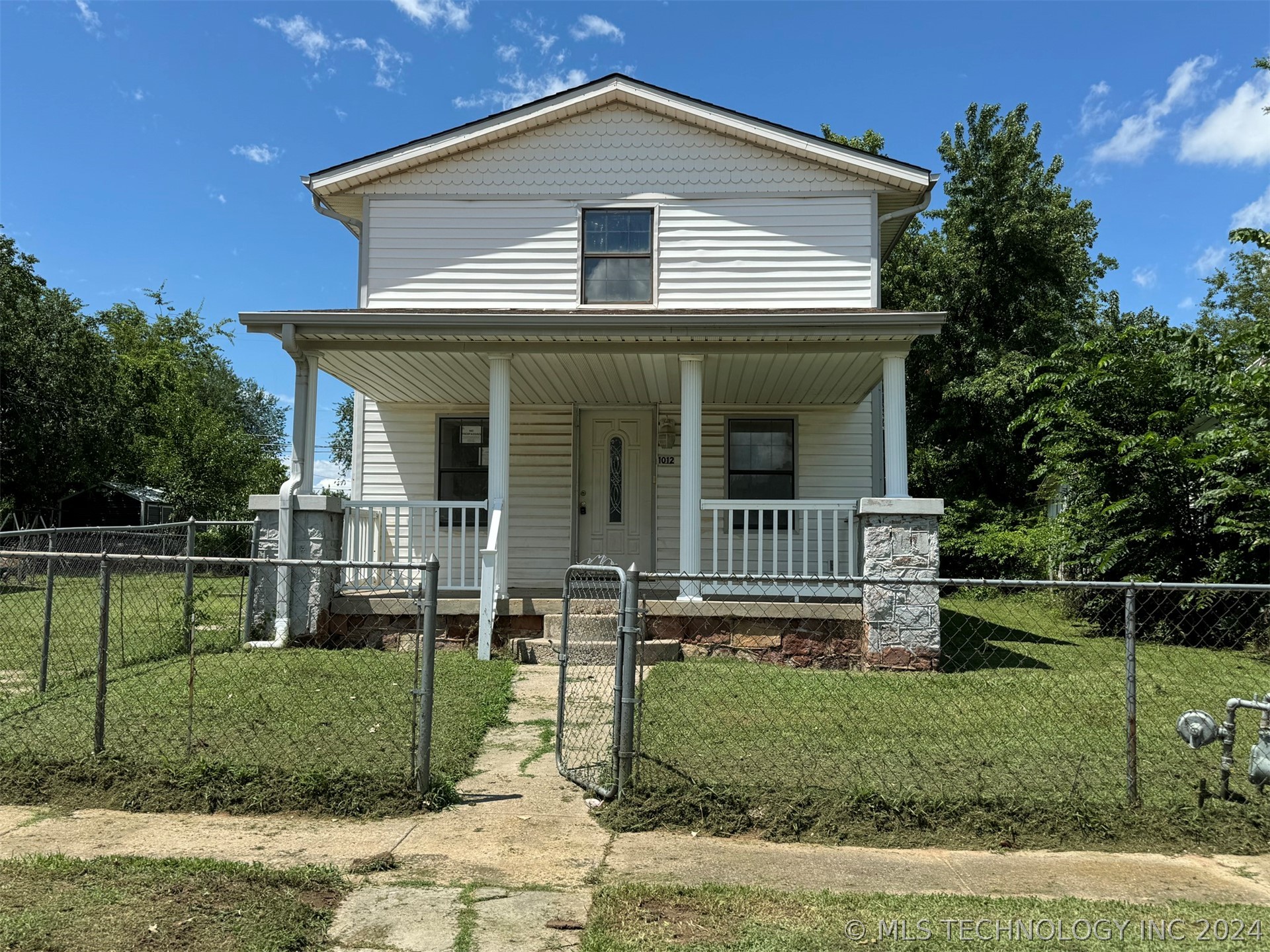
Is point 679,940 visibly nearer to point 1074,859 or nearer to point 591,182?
point 1074,859

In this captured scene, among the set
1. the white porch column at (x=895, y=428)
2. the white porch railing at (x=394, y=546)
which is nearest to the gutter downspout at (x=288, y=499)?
the white porch railing at (x=394, y=546)

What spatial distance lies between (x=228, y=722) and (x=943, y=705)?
505 cm

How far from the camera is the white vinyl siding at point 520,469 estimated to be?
12438 millimetres

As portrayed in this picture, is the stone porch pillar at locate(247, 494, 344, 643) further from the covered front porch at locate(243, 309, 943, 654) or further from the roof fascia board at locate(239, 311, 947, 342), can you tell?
the roof fascia board at locate(239, 311, 947, 342)

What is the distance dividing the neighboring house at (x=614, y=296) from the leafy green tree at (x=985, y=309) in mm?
8385

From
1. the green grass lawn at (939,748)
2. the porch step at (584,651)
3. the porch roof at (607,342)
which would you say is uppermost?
the porch roof at (607,342)

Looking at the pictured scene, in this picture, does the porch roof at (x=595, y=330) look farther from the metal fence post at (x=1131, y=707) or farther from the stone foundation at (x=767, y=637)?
the metal fence post at (x=1131, y=707)

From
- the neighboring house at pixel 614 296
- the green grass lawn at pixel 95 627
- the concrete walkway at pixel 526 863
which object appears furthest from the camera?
the neighboring house at pixel 614 296

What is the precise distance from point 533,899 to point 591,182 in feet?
32.7

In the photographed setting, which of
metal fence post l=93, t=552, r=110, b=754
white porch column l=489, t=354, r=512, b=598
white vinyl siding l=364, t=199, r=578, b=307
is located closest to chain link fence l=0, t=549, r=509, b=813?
metal fence post l=93, t=552, r=110, b=754

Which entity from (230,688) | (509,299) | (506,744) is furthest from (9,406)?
(506,744)

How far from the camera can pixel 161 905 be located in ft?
11.7

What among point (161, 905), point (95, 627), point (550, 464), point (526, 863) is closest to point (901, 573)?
point (550, 464)

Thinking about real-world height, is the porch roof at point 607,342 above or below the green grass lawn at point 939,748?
above
